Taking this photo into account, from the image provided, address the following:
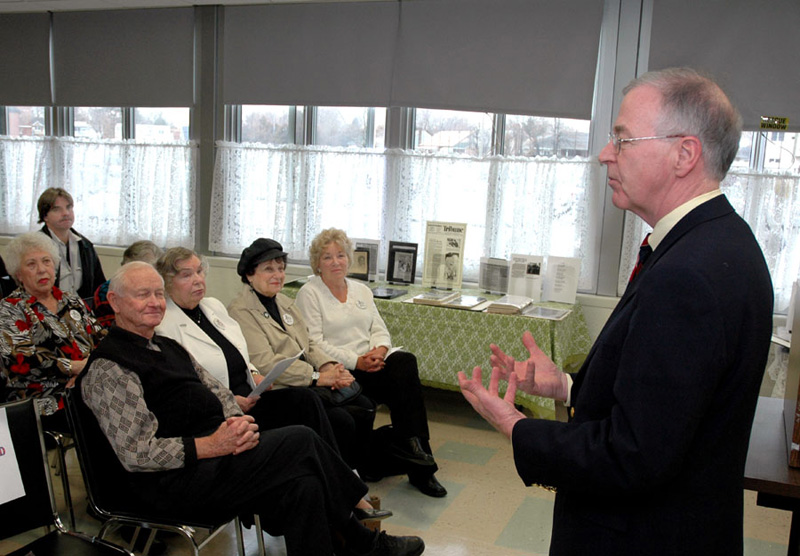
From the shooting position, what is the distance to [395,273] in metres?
5.05

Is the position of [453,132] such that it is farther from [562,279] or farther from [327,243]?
[327,243]

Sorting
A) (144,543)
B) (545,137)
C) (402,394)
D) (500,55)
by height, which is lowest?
(144,543)

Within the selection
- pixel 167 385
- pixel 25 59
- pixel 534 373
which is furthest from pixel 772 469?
pixel 25 59

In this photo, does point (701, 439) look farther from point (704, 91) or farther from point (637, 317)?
point (704, 91)

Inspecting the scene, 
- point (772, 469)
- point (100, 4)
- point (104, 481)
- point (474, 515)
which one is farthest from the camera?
point (100, 4)

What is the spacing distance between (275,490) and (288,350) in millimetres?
1147

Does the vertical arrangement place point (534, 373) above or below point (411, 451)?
above

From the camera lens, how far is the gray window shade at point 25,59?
616 centimetres

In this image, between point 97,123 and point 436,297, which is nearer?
point 436,297

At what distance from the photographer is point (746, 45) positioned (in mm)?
4297

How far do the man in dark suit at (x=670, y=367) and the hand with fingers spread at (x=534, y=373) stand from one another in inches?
9.9

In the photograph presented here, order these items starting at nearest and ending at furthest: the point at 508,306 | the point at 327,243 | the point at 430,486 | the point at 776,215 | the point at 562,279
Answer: the point at 430,486 → the point at 327,243 → the point at 508,306 → the point at 776,215 → the point at 562,279

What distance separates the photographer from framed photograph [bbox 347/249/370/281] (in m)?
5.00

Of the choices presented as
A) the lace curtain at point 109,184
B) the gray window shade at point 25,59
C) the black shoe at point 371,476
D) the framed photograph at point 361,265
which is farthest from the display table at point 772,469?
the gray window shade at point 25,59
